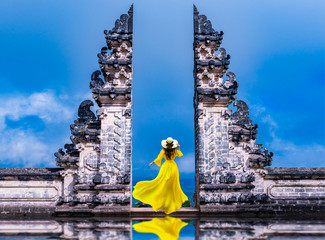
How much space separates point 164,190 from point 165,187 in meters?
0.09

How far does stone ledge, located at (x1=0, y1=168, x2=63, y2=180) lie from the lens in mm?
10422

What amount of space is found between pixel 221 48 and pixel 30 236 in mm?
8574

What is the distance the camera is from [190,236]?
5262 mm

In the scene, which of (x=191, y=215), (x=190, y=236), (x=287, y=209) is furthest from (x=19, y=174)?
(x=287, y=209)

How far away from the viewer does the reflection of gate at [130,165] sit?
33.3 feet

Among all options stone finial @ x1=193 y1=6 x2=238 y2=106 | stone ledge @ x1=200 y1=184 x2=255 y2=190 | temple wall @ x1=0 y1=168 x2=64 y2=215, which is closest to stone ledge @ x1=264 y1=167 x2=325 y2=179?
stone ledge @ x1=200 y1=184 x2=255 y2=190

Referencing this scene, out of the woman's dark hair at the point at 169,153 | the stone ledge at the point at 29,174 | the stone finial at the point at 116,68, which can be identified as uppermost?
the stone finial at the point at 116,68

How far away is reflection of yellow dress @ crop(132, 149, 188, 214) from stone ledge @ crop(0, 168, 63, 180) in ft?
8.97

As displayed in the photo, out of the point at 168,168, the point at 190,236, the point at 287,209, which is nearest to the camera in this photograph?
the point at 190,236

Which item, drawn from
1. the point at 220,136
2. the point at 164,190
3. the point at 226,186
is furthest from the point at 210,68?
the point at 164,190

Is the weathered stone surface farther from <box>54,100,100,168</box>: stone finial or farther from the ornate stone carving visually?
<box>54,100,100,168</box>: stone finial

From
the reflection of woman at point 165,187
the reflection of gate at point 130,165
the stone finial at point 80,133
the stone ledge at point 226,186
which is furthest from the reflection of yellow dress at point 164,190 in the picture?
the stone finial at point 80,133

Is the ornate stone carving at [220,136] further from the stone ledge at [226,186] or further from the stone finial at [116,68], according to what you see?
the stone finial at [116,68]

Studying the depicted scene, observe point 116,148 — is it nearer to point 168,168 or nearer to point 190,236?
point 168,168
